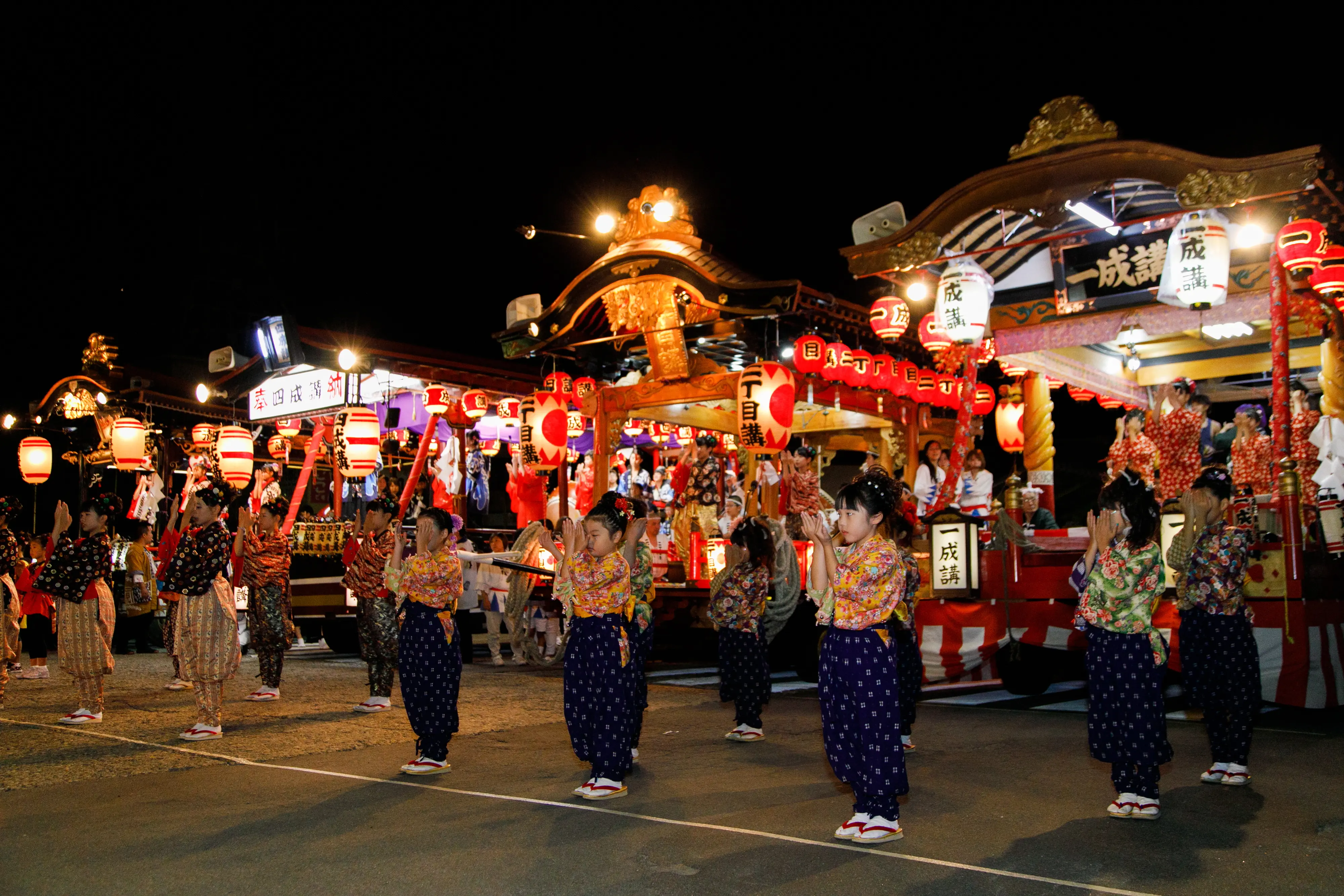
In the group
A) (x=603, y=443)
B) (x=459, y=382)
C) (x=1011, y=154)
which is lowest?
(x=603, y=443)

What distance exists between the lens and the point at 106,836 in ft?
14.3

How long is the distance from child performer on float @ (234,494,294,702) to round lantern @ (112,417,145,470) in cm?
854

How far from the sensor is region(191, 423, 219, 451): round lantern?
1758 centimetres

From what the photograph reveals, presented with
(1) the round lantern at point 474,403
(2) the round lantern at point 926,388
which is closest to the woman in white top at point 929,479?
(2) the round lantern at point 926,388

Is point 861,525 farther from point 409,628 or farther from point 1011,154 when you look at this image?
point 1011,154

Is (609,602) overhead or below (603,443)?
below

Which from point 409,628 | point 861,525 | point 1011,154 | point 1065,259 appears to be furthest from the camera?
point 1065,259

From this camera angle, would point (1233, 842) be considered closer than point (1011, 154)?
Yes

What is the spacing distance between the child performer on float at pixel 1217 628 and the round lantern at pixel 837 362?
7368 mm

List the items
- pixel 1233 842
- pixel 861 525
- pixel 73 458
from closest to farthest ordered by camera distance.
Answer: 1. pixel 1233 842
2. pixel 861 525
3. pixel 73 458

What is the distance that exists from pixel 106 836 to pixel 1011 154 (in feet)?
29.4

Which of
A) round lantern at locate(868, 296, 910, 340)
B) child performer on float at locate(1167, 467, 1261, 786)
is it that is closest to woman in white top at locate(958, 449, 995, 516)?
round lantern at locate(868, 296, 910, 340)

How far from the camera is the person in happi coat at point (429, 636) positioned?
575 centimetres

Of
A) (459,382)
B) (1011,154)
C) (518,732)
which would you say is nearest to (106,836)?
(518,732)
